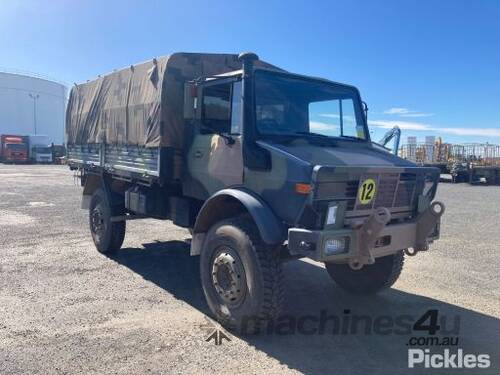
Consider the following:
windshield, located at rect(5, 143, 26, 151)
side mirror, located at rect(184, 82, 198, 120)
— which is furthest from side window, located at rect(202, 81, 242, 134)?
windshield, located at rect(5, 143, 26, 151)

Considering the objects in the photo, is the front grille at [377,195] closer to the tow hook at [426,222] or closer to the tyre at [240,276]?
the tow hook at [426,222]

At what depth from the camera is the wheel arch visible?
161 inches

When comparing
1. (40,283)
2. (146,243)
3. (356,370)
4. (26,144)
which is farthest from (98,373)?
(26,144)

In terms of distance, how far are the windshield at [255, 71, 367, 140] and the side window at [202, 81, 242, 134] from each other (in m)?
0.22

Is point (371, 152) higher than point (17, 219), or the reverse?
point (371, 152)

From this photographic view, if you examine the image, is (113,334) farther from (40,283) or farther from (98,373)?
(40,283)

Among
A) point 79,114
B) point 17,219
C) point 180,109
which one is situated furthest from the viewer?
point 17,219

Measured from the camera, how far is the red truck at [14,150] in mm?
47000

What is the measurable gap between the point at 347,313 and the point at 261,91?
2.63 metres

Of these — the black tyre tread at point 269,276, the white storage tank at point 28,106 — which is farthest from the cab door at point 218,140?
the white storage tank at point 28,106

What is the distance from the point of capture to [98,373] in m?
3.59

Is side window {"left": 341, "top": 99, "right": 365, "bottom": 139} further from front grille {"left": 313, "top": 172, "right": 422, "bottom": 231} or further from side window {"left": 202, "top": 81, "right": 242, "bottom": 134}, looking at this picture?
side window {"left": 202, "top": 81, "right": 242, "bottom": 134}

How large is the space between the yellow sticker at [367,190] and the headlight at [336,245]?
51cm

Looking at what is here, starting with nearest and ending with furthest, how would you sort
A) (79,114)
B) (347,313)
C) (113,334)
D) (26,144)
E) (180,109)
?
(113,334), (347,313), (180,109), (79,114), (26,144)
